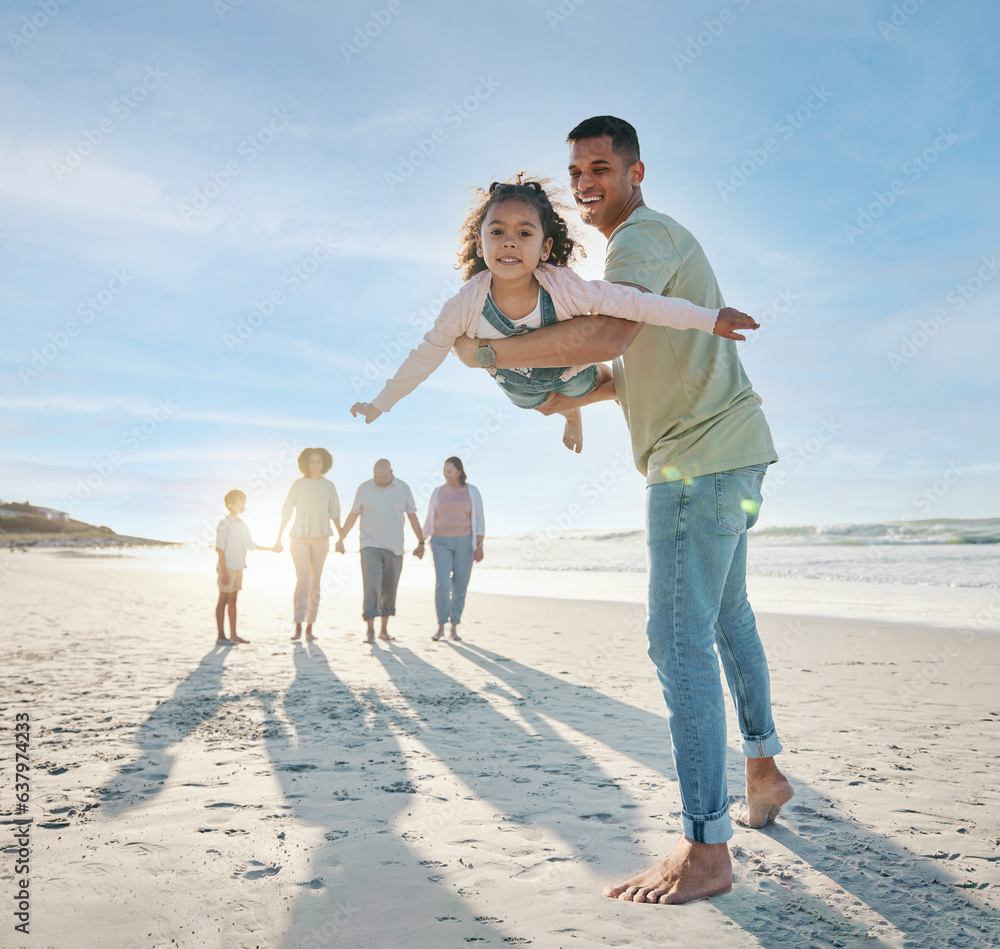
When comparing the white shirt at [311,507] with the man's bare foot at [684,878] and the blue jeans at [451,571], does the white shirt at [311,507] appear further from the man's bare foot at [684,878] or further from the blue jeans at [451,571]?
the man's bare foot at [684,878]

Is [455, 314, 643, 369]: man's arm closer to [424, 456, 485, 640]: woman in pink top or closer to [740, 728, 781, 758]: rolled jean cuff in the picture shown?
[740, 728, 781, 758]: rolled jean cuff

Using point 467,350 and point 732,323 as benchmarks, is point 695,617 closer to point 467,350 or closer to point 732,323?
point 732,323

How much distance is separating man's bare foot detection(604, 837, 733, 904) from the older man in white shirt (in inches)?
250

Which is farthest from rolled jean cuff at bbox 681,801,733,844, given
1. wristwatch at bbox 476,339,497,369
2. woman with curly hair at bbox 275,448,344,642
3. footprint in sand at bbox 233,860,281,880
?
woman with curly hair at bbox 275,448,344,642

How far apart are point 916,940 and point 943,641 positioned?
6.76 meters

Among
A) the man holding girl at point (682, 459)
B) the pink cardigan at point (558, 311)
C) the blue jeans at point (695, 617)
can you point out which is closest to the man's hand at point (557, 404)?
the pink cardigan at point (558, 311)

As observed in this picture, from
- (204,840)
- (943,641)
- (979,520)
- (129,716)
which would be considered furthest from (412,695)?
(979,520)

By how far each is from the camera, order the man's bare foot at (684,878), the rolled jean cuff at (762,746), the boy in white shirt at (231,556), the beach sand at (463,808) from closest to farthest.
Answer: the beach sand at (463,808)
the man's bare foot at (684,878)
the rolled jean cuff at (762,746)
the boy in white shirt at (231,556)

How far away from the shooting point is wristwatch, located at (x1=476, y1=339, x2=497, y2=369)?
2396 mm

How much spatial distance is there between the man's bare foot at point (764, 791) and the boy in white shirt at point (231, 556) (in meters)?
6.55

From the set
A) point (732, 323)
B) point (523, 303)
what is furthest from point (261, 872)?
point (732, 323)

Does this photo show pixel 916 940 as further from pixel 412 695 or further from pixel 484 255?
pixel 412 695

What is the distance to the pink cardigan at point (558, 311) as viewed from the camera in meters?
2.17

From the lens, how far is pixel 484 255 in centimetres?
253
